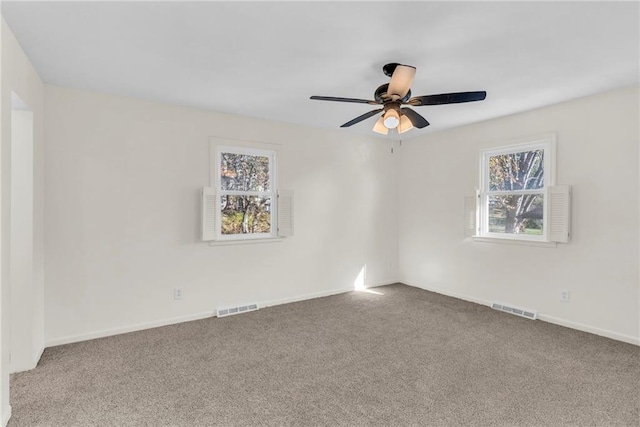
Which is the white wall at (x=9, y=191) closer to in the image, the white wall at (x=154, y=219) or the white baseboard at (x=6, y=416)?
the white baseboard at (x=6, y=416)

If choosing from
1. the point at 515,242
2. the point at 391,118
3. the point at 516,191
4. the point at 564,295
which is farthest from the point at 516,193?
the point at 391,118

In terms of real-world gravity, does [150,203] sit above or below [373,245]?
above

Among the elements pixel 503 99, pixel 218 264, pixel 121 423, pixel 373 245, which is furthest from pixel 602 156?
pixel 121 423

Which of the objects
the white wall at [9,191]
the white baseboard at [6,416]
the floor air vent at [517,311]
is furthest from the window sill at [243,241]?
the floor air vent at [517,311]

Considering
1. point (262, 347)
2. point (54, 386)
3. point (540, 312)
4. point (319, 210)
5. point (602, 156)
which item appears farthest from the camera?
point (319, 210)

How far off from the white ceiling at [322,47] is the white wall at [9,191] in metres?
0.16

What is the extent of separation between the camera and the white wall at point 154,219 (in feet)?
10.6

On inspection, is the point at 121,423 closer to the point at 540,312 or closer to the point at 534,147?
the point at 540,312

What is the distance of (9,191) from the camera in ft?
7.10

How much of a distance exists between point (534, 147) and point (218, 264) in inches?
154

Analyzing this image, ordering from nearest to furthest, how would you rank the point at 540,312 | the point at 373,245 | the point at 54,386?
the point at 54,386 → the point at 540,312 → the point at 373,245

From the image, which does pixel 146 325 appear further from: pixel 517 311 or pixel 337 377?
pixel 517 311

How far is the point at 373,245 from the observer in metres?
5.41

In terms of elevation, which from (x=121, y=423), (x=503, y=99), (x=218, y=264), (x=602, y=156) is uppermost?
(x=503, y=99)
